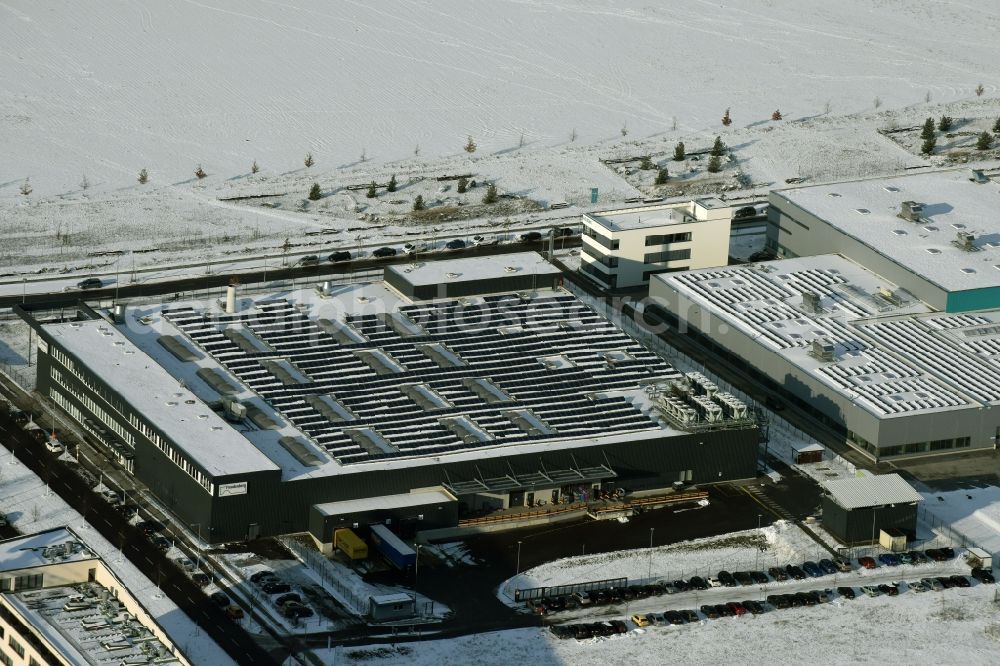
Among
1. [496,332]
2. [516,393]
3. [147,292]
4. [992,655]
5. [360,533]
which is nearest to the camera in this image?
[992,655]

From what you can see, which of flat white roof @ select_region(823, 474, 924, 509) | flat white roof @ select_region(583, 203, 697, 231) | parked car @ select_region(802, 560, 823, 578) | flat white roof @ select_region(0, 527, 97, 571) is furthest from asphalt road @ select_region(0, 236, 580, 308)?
parked car @ select_region(802, 560, 823, 578)

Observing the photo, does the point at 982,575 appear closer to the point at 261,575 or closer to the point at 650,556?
the point at 650,556

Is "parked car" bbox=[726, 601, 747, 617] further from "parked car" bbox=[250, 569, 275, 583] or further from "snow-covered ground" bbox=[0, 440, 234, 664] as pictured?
"snow-covered ground" bbox=[0, 440, 234, 664]

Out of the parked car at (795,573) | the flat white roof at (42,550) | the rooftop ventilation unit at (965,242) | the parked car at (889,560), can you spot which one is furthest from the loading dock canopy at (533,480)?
the rooftop ventilation unit at (965,242)

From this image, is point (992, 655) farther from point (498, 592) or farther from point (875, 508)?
point (498, 592)

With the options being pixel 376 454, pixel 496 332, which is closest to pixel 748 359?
pixel 496 332

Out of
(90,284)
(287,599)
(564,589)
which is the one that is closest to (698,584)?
(564,589)

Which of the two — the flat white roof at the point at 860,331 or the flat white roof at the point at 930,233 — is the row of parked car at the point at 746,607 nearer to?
the flat white roof at the point at 860,331
